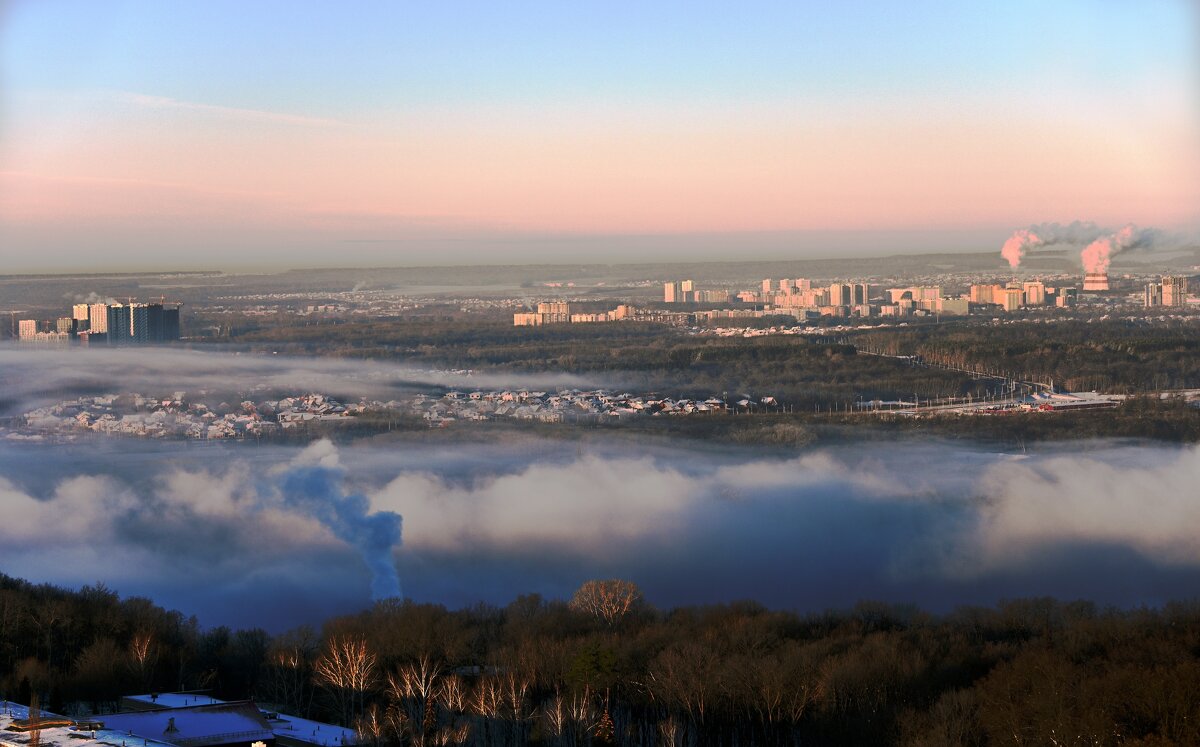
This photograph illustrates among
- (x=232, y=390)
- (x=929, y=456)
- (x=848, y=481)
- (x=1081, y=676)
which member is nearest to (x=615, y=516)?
(x=848, y=481)

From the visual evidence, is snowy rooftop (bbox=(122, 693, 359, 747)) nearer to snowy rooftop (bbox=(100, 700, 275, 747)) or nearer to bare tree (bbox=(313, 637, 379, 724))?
A: snowy rooftop (bbox=(100, 700, 275, 747))

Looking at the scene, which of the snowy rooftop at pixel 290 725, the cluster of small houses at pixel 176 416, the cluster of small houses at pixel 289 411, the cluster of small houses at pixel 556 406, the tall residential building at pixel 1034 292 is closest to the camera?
the snowy rooftop at pixel 290 725

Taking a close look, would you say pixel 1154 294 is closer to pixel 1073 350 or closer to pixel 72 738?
pixel 1073 350

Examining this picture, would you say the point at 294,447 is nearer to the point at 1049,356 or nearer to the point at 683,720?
the point at 1049,356

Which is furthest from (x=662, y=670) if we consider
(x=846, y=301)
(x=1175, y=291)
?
(x=846, y=301)

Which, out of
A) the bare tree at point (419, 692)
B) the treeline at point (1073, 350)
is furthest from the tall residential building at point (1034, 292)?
the bare tree at point (419, 692)

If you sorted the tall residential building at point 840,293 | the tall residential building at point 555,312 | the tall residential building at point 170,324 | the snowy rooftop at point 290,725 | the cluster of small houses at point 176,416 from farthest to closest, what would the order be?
the tall residential building at point 840,293
the tall residential building at point 555,312
the tall residential building at point 170,324
the cluster of small houses at point 176,416
the snowy rooftop at point 290,725

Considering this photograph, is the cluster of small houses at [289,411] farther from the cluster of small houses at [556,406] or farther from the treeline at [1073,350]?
→ the treeline at [1073,350]
